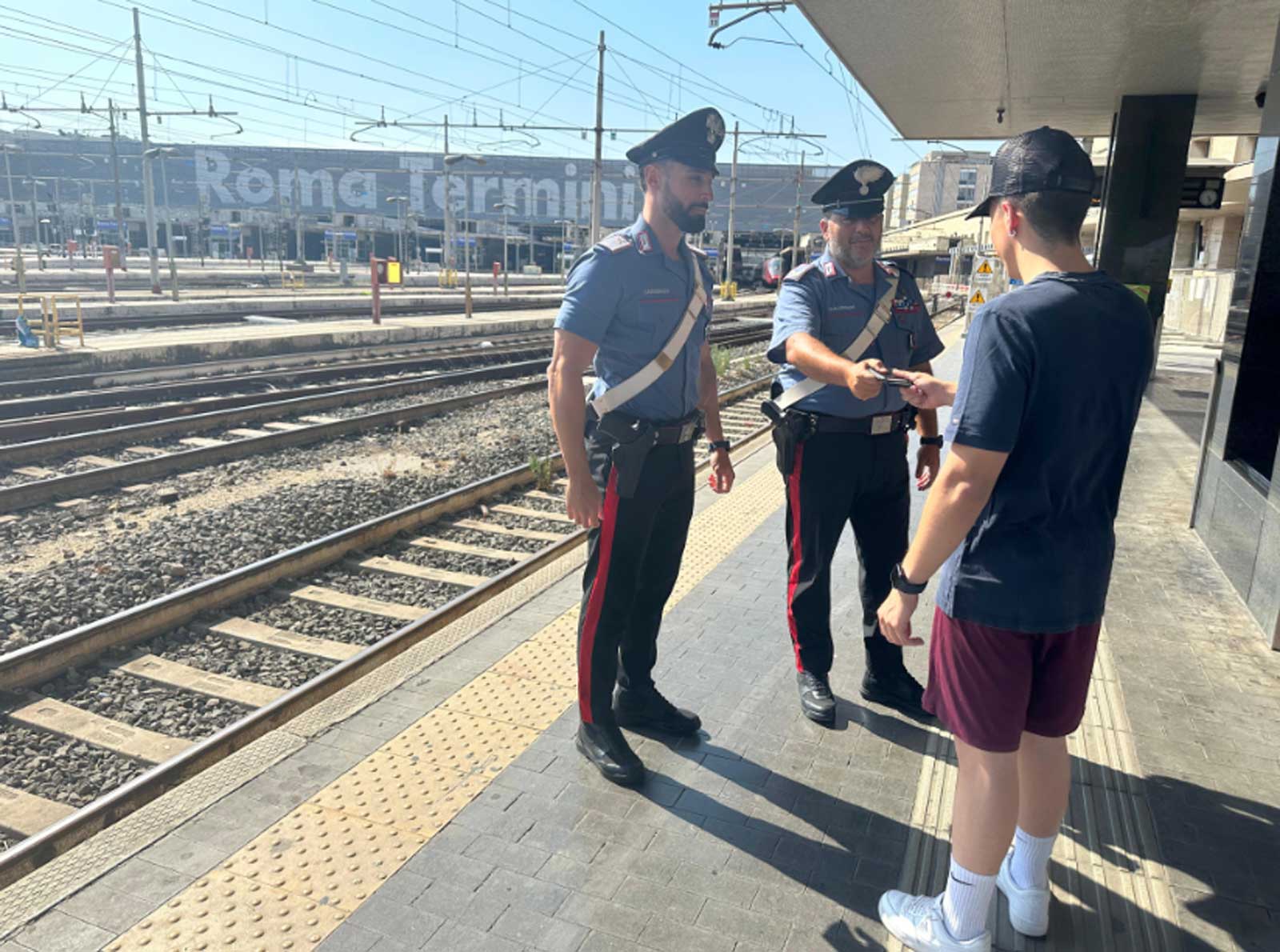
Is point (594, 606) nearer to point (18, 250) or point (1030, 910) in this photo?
point (1030, 910)

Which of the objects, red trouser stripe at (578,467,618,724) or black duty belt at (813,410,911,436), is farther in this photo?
black duty belt at (813,410,911,436)

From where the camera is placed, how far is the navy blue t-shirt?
6.92 feet

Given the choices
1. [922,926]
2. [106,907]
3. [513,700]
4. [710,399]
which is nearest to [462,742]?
[513,700]

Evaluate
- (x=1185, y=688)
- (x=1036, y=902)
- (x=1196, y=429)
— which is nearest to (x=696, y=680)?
(x=1036, y=902)

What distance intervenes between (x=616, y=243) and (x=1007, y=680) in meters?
1.88

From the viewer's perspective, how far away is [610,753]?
3332mm

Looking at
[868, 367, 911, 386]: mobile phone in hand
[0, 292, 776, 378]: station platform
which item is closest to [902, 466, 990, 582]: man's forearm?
[868, 367, 911, 386]: mobile phone in hand

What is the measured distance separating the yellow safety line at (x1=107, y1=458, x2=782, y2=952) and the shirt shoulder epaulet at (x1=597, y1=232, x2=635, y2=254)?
1.87 meters

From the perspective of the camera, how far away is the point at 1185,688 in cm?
398

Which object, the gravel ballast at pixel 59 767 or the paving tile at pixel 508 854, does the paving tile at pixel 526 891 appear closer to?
the paving tile at pixel 508 854

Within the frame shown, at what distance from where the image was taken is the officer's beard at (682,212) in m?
3.28

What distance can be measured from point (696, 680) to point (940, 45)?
6818mm

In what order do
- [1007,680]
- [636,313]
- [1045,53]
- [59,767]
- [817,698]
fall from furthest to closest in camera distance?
1. [1045,53]
2. [59,767]
3. [817,698]
4. [636,313]
5. [1007,680]

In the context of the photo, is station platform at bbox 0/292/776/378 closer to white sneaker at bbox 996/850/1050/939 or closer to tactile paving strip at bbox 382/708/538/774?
tactile paving strip at bbox 382/708/538/774
